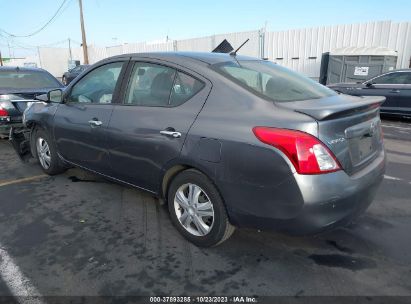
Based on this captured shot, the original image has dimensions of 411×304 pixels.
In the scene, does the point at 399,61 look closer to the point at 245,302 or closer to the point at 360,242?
the point at 360,242

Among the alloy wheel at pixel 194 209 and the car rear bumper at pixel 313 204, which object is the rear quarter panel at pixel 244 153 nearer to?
the car rear bumper at pixel 313 204

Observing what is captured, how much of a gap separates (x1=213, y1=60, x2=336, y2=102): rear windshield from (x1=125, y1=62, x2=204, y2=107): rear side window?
293 mm

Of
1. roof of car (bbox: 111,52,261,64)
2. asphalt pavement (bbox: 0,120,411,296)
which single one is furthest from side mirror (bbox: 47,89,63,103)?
roof of car (bbox: 111,52,261,64)

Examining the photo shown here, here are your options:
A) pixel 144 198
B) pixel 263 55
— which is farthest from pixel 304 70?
pixel 144 198

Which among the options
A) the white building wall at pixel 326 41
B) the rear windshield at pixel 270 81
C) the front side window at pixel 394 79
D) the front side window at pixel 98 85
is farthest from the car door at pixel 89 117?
the white building wall at pixel 326 41

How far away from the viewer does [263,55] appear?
1850 cm

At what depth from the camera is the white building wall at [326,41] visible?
1397cm

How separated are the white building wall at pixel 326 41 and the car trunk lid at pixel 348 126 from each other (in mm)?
13068

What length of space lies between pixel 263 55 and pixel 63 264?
17.2 metres

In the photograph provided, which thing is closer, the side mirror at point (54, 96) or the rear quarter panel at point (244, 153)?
the rear quarter panel at point (244, 153)

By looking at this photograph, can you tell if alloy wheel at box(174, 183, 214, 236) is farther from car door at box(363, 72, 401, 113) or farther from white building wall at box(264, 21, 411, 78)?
white building wall at box(264, 21, 411, 78)

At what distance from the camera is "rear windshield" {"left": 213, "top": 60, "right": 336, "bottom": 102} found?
2.87 metres

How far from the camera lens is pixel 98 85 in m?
3.98

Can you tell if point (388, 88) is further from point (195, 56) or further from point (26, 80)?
point (26, 80)
